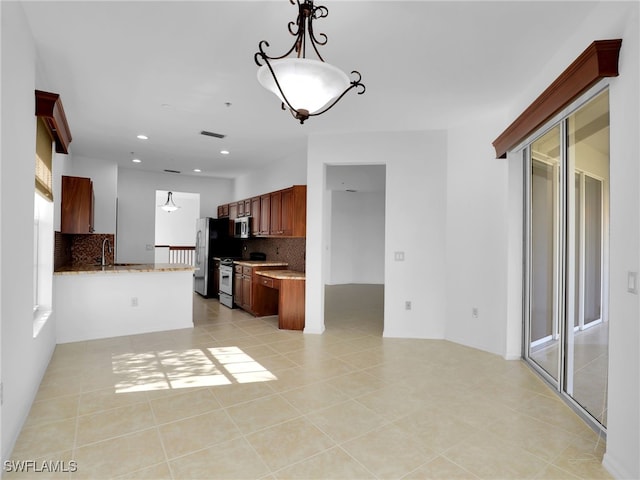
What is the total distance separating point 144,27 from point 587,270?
12.1 ft

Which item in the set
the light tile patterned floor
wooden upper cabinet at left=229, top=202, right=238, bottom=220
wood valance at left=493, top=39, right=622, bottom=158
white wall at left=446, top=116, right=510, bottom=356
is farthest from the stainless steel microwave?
wood valance at left=493, top=39, right=622, bottom=158

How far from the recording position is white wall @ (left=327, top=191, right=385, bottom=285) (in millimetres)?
9844

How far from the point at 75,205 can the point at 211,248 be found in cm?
274

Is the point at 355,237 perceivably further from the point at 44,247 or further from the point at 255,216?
the point at 44,247

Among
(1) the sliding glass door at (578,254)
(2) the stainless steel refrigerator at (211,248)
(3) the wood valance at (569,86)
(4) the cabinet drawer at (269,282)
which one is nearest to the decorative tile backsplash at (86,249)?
(2) the stainless steel refrigerator at (211,248)

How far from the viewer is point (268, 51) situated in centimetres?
281

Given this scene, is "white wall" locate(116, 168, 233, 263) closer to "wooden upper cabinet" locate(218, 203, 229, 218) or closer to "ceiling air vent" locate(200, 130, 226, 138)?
"wooden upper cabinet" locate(218, 203, 229, 218)

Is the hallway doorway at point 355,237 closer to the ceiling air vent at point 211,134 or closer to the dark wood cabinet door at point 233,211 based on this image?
the dark wood cabinet door at point 233,211

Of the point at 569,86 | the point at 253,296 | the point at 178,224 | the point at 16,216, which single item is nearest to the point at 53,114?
the point at 16,216

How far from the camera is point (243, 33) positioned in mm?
2588

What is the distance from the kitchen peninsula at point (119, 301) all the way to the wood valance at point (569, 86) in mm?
4307

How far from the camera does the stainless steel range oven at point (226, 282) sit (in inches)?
257

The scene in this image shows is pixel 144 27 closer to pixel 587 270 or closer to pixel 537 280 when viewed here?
pixel 587 270

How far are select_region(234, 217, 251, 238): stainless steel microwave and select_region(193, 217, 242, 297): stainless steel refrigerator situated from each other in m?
0.60
